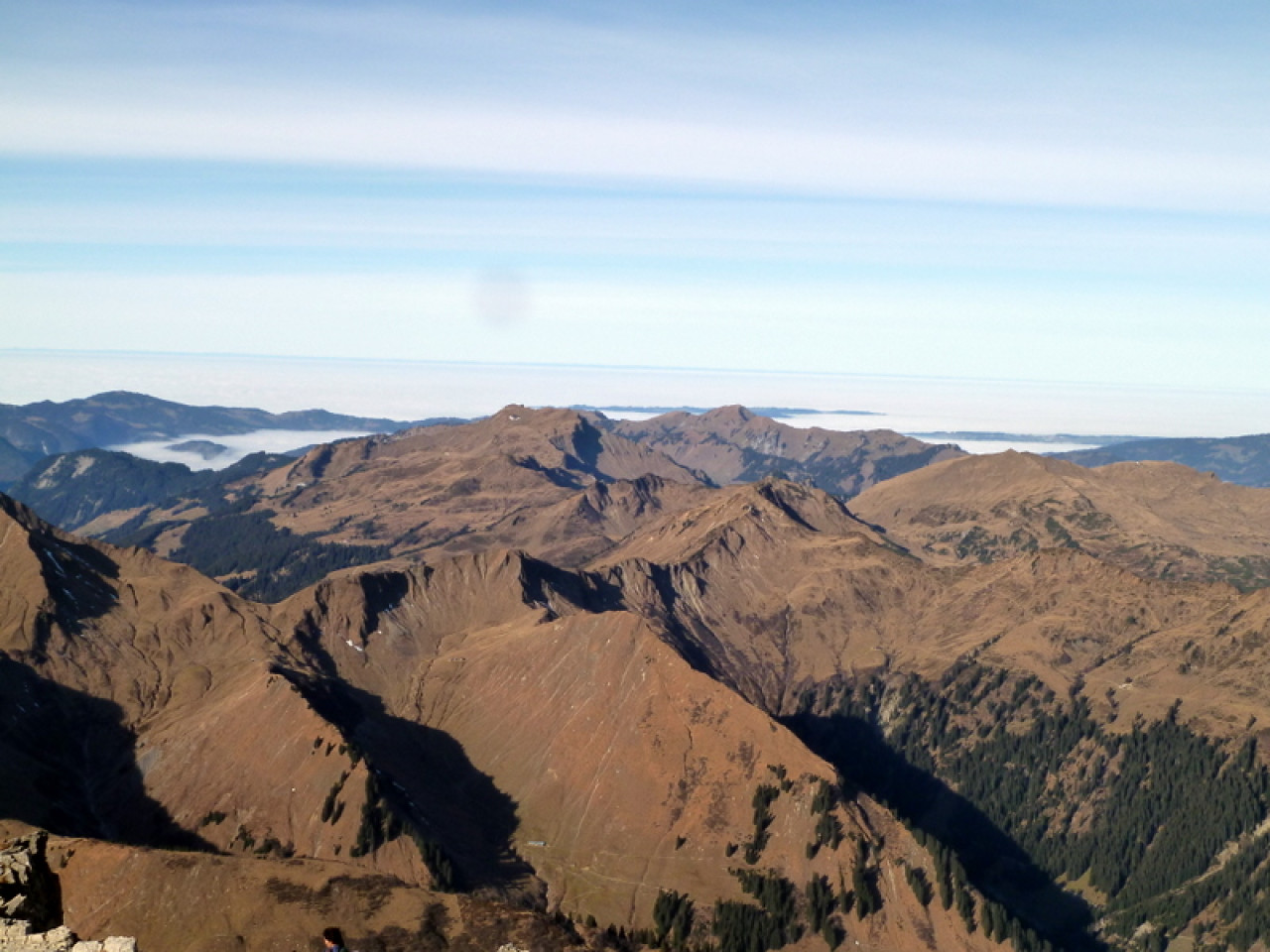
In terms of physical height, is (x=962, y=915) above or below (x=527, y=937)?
below

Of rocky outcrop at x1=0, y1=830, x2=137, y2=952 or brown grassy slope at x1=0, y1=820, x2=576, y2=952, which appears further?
brown grassy slope at x1=0, y1=820, x2=576, y2=952

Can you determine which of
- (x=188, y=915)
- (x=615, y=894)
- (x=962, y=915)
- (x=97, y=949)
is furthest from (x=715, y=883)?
(x=97, y=949)

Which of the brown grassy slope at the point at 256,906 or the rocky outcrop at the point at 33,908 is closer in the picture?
the rocky outcrop at the point at 33,908

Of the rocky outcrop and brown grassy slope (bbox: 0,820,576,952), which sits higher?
the rocky outcrop

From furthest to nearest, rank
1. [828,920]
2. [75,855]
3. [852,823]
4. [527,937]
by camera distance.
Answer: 1. [852,823]
2. [828,920]
3. [75,855]
4. [527,937]

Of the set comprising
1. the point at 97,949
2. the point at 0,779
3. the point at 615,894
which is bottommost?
the point at 615,894

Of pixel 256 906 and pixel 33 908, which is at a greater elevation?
pixel 33 908

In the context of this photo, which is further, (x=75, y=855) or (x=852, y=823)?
(x=852, y=823)

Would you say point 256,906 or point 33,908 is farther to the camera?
point 256,906

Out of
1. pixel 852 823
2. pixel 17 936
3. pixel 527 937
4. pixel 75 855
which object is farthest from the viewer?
pixel 852 823

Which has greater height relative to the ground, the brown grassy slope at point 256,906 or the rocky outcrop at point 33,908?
the rocky outcrop at point 33,908

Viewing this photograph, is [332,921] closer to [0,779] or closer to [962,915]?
[0,779]
